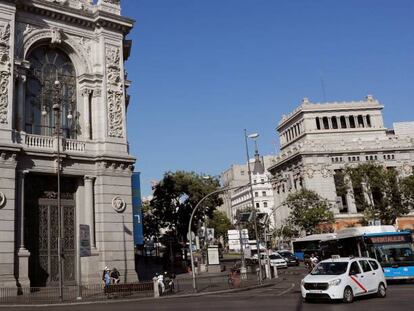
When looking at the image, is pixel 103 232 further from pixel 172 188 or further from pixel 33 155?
pixel 172 188

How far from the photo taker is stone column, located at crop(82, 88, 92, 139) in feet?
103

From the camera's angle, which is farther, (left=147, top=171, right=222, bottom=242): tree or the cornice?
(left=147, top=171, right=222, bottom=242): tree

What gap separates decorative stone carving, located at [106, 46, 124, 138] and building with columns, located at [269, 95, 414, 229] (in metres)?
52.2

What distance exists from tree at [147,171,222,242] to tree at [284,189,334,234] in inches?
603

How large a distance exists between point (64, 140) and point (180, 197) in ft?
107

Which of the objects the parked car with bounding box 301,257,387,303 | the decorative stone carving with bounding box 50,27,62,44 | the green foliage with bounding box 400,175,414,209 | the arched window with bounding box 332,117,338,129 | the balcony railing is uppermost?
the arched window with bounding box 332,117,338,129

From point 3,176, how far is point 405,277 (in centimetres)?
2365

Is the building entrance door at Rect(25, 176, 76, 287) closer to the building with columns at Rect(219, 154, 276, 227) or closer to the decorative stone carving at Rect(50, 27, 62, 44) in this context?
the decorative stone carving at Rect(50, 27, 62, 44)

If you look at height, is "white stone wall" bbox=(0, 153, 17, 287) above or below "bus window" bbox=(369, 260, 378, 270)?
above

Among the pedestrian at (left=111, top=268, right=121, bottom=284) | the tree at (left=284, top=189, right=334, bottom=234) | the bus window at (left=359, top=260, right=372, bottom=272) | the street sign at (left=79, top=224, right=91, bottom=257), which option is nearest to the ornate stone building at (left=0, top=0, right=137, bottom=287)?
the pedestrian at (left=111, top=268, right=121, bottom=284)

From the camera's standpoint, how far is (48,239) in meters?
28.8

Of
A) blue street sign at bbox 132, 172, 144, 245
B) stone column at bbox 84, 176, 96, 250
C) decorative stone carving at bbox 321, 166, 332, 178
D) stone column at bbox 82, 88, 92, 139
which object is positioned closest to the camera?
stone column at bbox 84, 176, 96, 250

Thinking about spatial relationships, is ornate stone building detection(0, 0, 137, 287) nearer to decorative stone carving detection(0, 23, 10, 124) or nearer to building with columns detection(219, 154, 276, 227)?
decorative stone carving detection(0, 23, 10, 124)

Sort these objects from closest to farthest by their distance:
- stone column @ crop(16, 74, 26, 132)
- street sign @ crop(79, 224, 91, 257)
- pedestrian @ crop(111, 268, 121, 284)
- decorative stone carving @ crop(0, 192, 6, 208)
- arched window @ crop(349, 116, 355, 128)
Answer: street sign @ crop(79, 224, 91, 257), decorative stone carving @ crop(0, 192, 6, 208), pedestrian @ crop(111, 268, 121, 284), stone column @ crop(16, 74, 26, 132), arched window @ crop(349, 116, 355, 128)
